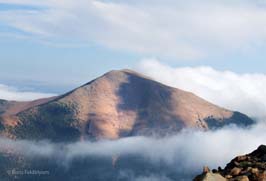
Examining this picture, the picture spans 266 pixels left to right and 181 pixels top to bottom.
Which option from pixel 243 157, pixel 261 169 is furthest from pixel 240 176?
pixel 243 157

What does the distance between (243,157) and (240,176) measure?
602 inches

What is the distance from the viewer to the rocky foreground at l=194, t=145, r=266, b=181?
60.0 m

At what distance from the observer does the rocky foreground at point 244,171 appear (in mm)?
59969

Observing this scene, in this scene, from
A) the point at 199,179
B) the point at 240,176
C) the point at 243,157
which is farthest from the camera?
the point at 243,157

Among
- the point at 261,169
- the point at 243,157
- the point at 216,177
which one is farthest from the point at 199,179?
the point at 243,157

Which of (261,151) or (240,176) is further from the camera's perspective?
(261,151)

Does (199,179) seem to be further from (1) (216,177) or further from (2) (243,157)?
(2) (243,157)

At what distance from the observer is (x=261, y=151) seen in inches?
3233

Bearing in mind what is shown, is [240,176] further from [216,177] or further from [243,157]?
[243,157]

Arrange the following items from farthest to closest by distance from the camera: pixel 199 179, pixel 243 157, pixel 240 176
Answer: pixel 243 157, pixel 240 176, pixel 199 179

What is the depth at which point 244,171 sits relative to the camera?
222ft

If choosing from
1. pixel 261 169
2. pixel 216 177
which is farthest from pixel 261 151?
pixel 216 177

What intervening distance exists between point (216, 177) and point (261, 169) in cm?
1141

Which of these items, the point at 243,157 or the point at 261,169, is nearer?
the point at 261,169
